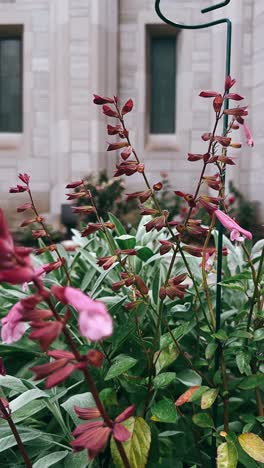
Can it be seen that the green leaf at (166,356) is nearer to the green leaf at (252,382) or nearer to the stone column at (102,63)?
the green leaf at (252,382)

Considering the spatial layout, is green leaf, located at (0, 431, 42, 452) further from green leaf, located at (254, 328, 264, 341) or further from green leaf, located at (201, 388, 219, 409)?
green leaf, located at (254, 328, 264, 341)

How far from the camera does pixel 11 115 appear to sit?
8.00 meters

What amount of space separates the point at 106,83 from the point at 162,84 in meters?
0.90

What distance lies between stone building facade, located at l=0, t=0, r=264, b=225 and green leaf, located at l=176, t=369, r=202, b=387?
6.00 metres

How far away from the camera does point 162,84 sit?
25.6 ft

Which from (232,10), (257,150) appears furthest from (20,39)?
(257,150)

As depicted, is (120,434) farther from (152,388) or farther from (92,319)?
(152,388)

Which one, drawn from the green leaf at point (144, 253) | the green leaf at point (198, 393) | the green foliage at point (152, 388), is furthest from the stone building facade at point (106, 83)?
the green leaf at point (198, 393)

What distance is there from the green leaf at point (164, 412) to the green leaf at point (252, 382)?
156 millimetres

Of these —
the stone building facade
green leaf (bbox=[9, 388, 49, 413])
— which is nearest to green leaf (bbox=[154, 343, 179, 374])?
green leaf (bbox=[9, 388, 49, 413])

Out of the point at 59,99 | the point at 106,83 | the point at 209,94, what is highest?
the point at 106,83

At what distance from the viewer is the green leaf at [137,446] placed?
850 mm

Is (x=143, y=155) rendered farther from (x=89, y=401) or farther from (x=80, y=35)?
(x=89, y=401)

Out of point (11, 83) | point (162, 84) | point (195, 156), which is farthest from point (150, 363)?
point (11, 83)
